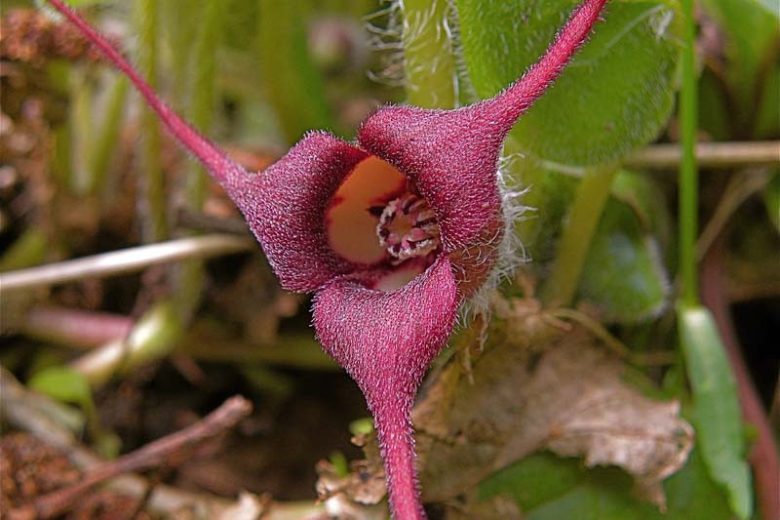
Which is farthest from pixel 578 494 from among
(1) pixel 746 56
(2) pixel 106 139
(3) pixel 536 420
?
(2) pixel 106 139

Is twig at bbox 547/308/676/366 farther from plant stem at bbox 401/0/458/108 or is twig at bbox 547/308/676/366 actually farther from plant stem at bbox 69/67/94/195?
plant stem at bbox 69/67/94/195

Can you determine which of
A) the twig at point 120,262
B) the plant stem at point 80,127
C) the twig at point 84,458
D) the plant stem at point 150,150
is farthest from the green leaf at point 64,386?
the plant stem at point 80,127

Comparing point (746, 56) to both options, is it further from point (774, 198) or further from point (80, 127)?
point (80, 127)

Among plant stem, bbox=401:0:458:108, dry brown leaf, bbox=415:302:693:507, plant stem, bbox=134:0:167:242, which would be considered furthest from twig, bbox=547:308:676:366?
plant stem, bbox=134:0:167:242

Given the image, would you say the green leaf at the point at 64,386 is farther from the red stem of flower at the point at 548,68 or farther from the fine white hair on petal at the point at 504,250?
the red stem of flower at the point at 548,68

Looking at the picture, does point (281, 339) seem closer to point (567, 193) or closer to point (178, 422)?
point (178, 422)

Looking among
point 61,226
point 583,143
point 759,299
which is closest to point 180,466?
point 61,226
